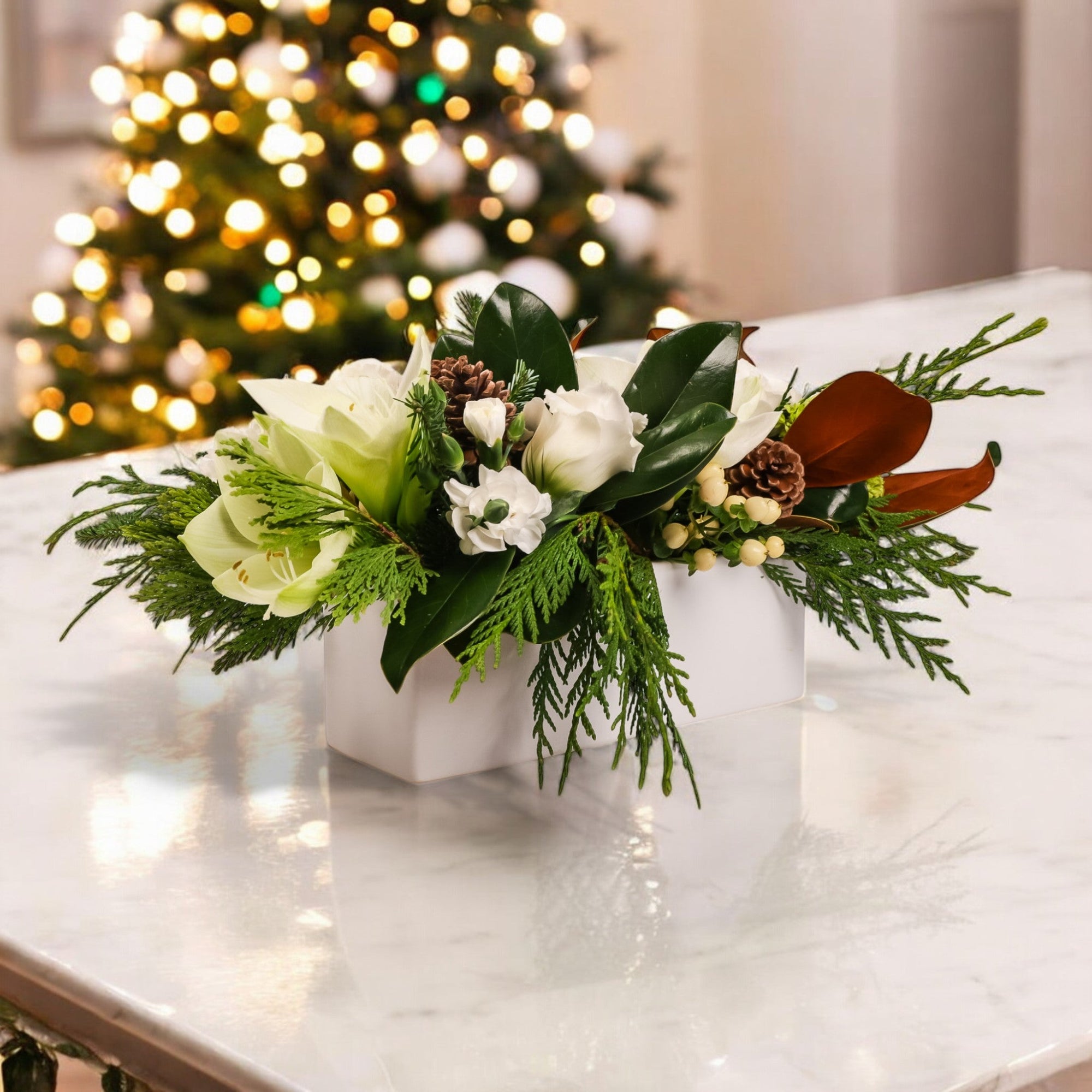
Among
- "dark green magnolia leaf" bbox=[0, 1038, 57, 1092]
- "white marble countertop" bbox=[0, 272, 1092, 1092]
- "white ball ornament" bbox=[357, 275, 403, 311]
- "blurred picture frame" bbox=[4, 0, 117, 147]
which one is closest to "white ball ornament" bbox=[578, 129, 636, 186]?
"white ball ornament" bbox=[357, 275, 403, 311]

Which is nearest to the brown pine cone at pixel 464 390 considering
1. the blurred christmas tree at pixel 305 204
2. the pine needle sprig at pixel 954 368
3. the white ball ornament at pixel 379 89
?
the pine needle sprig at pixel 954 368

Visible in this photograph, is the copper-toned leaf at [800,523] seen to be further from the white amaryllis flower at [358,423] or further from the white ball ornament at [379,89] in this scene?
the white ball ornament at [379,89]

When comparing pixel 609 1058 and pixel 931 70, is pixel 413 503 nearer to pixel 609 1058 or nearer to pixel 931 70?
pixel 609 1058

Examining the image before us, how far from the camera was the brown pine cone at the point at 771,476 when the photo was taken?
0.74 metres

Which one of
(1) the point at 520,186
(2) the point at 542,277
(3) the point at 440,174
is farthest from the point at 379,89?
(2) the point at 542,277

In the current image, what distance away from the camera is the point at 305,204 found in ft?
9.76

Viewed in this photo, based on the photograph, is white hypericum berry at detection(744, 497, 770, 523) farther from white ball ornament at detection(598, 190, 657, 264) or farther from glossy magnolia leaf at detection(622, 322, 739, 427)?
white ball ornament at detection(598, 190, 657, 264)

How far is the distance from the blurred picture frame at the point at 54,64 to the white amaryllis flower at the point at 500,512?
3261 mm

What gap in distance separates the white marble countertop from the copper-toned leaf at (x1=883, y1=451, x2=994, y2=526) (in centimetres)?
11

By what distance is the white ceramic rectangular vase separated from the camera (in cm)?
74

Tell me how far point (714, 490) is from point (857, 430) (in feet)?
0.30

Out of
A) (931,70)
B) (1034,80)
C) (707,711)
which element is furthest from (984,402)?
(931,70)

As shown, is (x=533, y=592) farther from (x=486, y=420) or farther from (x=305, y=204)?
(x=305, y=204)

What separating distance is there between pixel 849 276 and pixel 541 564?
159 inches
